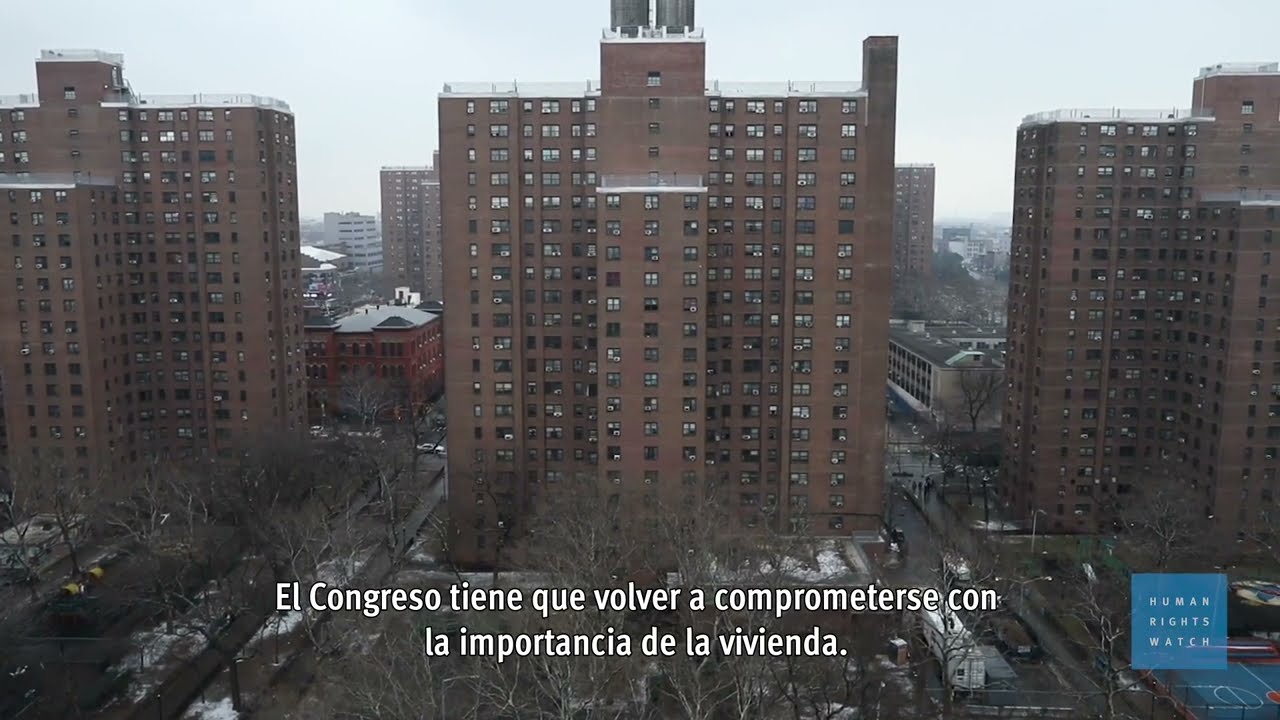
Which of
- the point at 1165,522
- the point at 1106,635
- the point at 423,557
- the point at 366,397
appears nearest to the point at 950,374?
the point at 1165,522

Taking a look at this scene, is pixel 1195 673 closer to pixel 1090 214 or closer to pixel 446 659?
pixel 1090 214

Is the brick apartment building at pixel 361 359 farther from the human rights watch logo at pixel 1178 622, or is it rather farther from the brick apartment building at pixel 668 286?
the human rights watch logo at pixel 1178 622

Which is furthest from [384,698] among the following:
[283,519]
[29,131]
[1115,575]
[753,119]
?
[29,131]

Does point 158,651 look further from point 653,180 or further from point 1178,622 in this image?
point 1178,622

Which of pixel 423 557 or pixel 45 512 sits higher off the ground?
pixel 45 512

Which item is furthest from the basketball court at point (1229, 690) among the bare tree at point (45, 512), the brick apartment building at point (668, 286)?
the bare tree at point (45, 512)

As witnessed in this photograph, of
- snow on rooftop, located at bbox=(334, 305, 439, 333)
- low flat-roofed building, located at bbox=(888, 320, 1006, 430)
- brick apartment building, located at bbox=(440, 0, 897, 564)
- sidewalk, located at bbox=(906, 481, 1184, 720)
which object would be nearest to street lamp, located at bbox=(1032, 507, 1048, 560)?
sidewalk, located at bbox=(906, 481, 1184, 720)

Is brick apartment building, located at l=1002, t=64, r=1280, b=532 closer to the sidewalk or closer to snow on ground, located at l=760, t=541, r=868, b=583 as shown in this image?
the sidewalk
